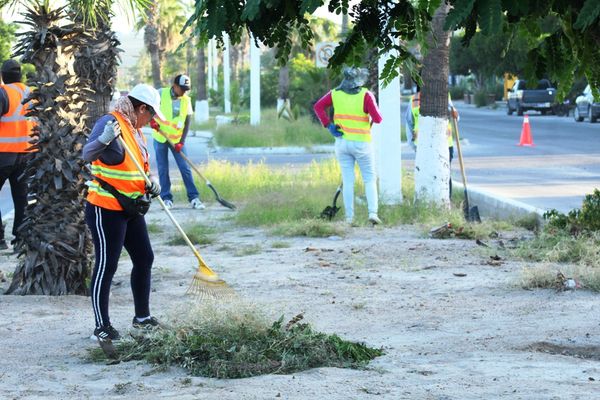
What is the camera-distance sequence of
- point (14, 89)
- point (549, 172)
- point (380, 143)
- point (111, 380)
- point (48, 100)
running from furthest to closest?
1. point (549, 172)
2. point (380, 143)
3. point (14, 89)
4. point (48, 100)
5. point (111, 380)

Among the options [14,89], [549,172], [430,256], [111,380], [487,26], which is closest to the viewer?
[487,26]

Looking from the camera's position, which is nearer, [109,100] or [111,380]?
[111,380]

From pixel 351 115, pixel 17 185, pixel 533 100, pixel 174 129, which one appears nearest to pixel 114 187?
pixel 17 185

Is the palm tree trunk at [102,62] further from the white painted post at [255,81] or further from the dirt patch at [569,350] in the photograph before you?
the white painted post at [255,81]

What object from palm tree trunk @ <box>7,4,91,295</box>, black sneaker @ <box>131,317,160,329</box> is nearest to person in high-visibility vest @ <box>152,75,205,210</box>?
palm tree trunk @ <box>7,4,91,295</box>

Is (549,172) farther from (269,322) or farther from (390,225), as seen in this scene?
(269,322)

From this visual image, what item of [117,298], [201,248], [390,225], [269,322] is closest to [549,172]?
[390,225]

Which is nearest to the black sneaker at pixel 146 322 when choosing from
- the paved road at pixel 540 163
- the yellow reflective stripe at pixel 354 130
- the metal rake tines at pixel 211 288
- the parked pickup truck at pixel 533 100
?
the metal rake tines at pixel 211 288

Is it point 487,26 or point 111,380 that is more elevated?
point 487,26

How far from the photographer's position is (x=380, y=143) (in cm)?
1498

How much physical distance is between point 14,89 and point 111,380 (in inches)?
236

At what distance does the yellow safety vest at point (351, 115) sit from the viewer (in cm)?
1266

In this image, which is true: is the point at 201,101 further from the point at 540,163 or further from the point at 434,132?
the point at 434,132

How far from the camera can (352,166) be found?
43.1ft
